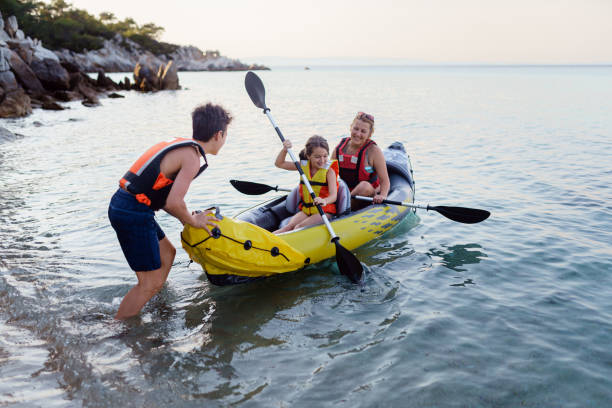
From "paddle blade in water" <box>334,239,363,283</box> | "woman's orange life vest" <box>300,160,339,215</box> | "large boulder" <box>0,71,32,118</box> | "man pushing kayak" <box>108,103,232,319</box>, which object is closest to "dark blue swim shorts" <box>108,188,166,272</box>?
"man pushing kayak" <box>108,103,232,319</box>

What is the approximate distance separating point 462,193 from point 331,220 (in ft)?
12.4

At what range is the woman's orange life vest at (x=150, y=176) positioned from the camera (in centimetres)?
299

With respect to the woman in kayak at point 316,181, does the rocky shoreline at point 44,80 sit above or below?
above

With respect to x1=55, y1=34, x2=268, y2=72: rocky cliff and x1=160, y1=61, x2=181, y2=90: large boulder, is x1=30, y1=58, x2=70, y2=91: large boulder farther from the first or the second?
x1=160, y1=61, x2=181, y2=90: large boulder

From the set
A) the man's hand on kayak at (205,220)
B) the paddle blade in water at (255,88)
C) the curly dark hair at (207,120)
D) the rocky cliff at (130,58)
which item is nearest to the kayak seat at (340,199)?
the paddle blade in water at (255,88)

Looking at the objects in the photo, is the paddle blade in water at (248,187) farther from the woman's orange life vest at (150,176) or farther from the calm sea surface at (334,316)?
the woman's orange life vest at (150,176)

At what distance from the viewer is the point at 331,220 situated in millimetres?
5082

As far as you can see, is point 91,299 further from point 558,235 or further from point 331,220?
point 558,235

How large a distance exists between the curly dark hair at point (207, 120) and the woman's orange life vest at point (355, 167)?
2.89 metres

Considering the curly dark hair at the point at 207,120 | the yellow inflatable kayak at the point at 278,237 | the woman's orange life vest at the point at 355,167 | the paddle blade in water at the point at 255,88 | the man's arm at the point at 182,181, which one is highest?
the paddle blade in water at the point at 255,88

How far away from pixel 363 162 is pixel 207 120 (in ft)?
9.86

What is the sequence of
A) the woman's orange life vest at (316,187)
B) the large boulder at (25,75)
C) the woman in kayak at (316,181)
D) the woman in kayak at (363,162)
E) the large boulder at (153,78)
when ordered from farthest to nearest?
1. the large boulder at (153,78)
2. the large boulder at (25,75)
3. the woman in kayak at (363,162)
4. the woman's orange life vest at (316,187)
5. the woman in kayak at (316,181)

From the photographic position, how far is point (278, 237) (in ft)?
13.8

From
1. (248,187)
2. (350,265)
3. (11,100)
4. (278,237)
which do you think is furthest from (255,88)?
(11,100)
